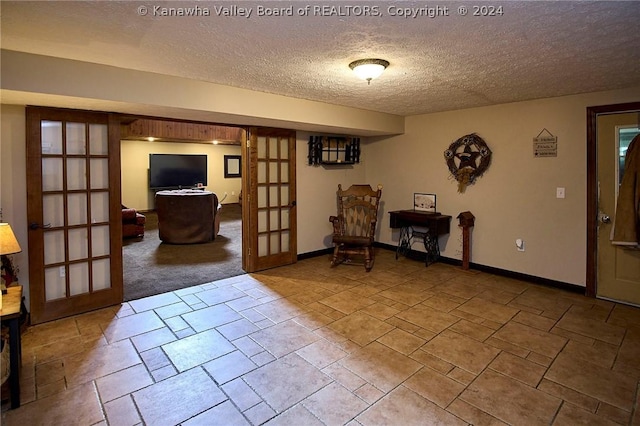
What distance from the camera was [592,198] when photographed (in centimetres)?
384

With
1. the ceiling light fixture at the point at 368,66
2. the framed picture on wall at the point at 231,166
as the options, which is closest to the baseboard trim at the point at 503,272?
the ceiling light fixture at the point at 368,66

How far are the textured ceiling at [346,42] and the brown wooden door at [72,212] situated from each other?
863 millimetres

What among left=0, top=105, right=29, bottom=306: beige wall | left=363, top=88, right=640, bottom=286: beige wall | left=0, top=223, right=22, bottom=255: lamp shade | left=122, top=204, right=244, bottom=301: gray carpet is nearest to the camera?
left=0, top=223, right=22, bottom=255: lamp shade

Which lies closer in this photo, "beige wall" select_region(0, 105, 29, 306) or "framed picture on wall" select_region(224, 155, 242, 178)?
"beige wall" select_region(0, 105, 29, 306)

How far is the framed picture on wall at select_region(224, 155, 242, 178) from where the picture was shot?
464 inches

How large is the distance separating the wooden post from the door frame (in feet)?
4.18

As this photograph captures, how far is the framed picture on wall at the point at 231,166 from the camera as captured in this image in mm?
11797

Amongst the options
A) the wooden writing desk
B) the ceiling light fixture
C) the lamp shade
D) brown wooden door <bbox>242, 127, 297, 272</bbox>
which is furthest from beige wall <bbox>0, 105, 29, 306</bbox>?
the wooden writing desk

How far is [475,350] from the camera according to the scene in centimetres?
278

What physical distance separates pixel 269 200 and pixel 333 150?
136 cm

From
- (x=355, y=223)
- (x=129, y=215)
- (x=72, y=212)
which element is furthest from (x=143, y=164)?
(x=72, y=212)

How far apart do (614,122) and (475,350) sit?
9.16 ft

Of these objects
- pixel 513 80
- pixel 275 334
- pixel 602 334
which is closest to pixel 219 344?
pixel 275 334

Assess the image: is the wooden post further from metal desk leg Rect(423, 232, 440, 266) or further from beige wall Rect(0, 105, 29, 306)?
beige wall Rect(0, 105, 29, 306)
